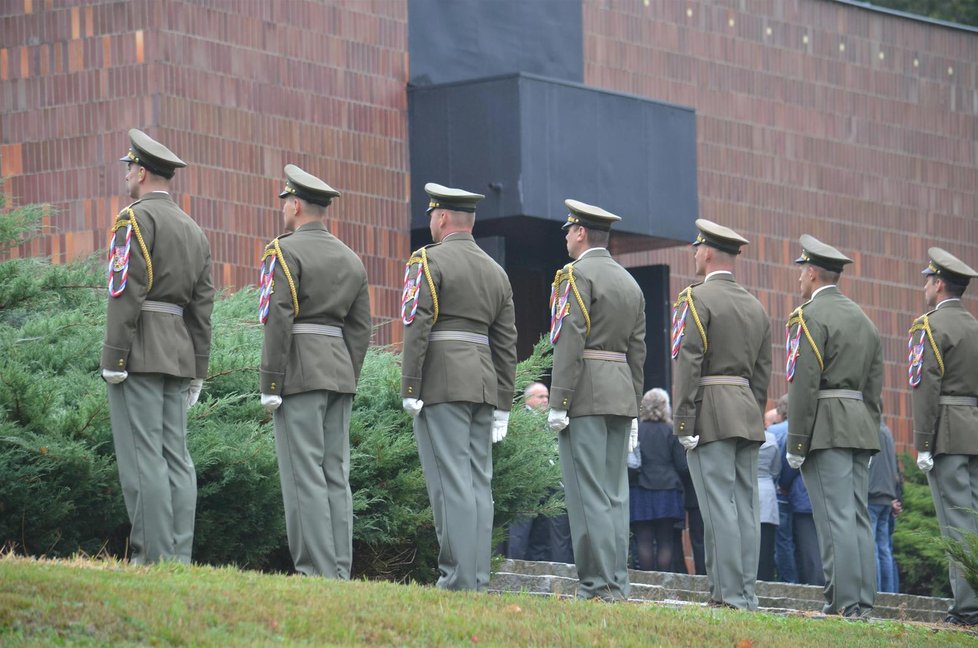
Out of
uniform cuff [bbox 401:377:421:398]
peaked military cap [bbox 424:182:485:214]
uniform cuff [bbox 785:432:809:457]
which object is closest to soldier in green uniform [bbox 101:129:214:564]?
uniform cuff [bbox 401:377:421:398]

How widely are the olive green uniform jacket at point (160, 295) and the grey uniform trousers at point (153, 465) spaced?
12cm

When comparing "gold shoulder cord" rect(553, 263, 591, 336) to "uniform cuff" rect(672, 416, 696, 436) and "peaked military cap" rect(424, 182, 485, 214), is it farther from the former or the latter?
"uniform cuff" rect(672, 416, 696, 436)

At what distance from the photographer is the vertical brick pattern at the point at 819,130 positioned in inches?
859

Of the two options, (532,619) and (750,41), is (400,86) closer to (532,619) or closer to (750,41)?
(750,41)

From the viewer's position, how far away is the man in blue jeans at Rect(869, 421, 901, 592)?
15625mm

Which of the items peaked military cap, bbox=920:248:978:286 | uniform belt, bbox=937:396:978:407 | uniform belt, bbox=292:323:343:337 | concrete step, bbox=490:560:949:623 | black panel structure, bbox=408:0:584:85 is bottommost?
concrete step, bbox=490:560:949:623

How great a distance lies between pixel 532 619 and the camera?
8.68 metres

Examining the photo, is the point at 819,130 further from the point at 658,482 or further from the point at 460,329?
the point at 460,329

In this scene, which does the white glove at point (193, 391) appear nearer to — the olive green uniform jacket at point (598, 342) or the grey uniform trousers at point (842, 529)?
the olive green uniform jacket at point (598, 342)

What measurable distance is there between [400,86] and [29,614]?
40.5 ft

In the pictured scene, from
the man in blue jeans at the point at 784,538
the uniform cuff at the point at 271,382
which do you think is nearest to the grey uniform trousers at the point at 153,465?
the uniform cuff at the point at 271,382

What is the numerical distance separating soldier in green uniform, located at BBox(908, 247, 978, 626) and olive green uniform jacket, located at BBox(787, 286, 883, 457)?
26.0 inches

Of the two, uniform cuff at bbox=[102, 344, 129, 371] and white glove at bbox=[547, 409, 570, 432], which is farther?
white glove at bbox=[547, 409, 570, 432]

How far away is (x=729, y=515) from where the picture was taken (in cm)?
1099
